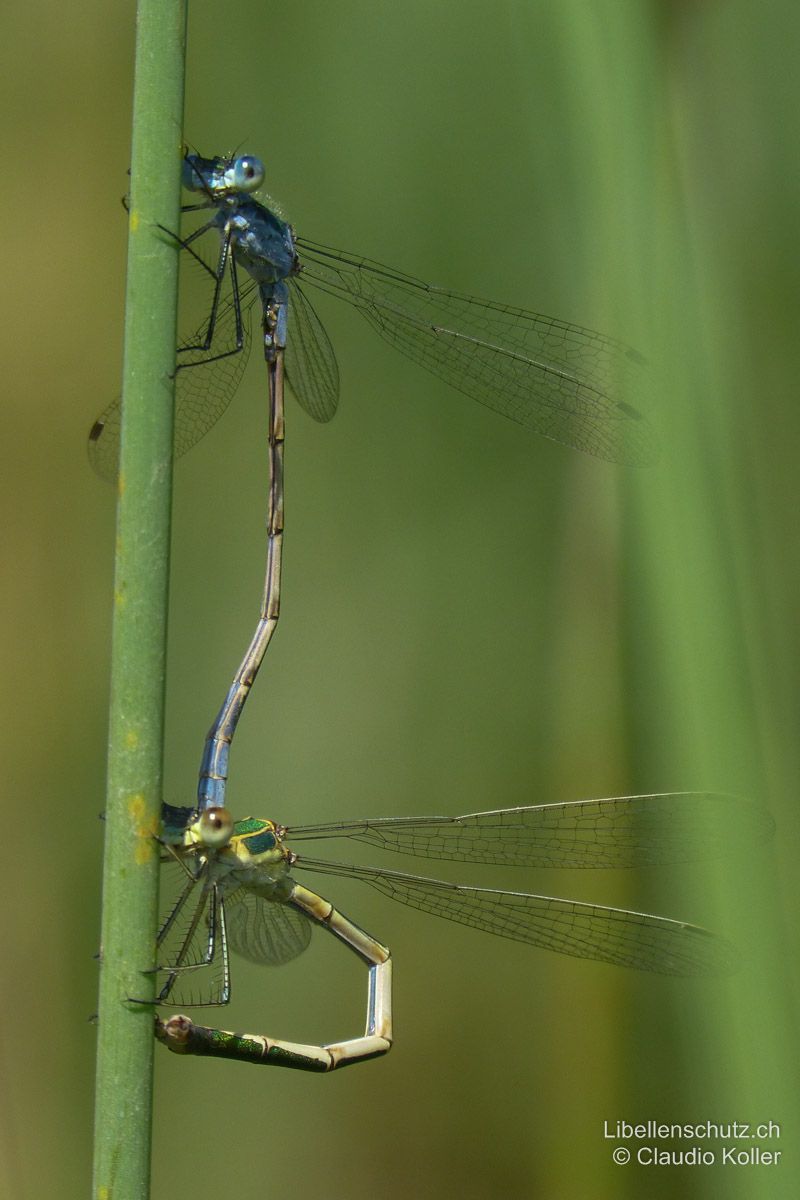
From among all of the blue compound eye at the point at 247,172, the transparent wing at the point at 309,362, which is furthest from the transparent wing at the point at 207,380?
the blue compound eye at the point at 247,172

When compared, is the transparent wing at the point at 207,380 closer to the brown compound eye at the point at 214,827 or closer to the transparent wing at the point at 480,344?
the transparent wing at the point at 480,344

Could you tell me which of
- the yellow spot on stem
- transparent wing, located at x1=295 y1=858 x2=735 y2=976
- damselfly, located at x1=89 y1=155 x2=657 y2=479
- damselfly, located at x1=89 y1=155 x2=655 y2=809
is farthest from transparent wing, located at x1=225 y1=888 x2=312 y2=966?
the yellow spot on stem

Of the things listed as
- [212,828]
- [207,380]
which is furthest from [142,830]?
[207,380]

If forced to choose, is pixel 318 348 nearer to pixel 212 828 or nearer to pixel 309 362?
pixel 309 362

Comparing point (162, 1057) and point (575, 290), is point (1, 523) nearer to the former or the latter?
point (162, 1057)

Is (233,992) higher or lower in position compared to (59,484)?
lower

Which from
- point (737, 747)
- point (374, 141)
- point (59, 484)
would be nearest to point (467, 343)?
point (374, 141)
